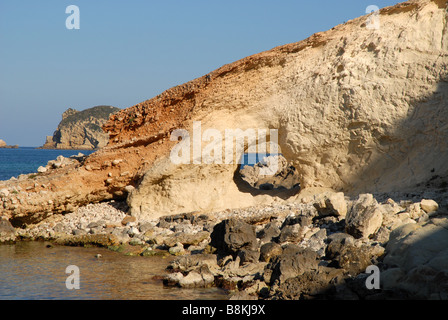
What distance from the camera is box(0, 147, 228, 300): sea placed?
9.14 m

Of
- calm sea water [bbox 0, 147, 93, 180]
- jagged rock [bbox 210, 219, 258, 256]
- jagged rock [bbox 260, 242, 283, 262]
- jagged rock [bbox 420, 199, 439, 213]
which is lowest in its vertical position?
jagged rock [bbox 260, 242, 283, 262]

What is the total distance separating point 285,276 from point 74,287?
4224 millimetres

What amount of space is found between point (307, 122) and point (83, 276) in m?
7.68

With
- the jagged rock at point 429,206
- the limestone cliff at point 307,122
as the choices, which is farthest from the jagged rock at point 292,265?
the limestone cliff at point 307,122

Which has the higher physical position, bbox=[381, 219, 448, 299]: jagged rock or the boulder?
the boulder

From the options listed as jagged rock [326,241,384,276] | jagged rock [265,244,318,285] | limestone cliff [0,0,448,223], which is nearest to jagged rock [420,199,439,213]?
jagged rock [326,241,384,276]

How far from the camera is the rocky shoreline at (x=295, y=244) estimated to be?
791 centimetres

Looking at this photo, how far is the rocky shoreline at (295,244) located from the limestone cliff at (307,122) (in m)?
0.95

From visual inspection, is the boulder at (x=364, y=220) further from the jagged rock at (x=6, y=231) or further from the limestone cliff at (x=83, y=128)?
the limestone cliff at (x=83, y=128)

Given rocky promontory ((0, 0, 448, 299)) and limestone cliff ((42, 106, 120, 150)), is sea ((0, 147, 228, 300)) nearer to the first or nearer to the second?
rocky promontory ((0, 0, 448, 299))

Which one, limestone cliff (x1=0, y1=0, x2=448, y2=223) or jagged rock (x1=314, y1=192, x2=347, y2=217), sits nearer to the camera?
jagged rock (x1=314, y1=192, x2=347, y2=217)

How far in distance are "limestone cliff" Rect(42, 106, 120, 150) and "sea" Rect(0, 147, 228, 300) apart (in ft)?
277

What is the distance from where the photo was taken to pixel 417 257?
793cm
